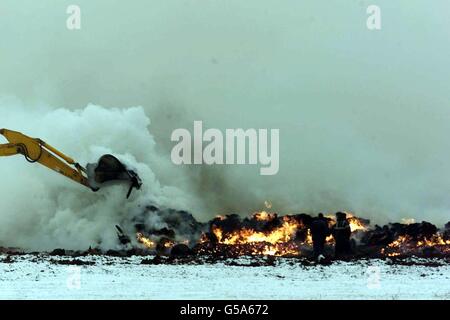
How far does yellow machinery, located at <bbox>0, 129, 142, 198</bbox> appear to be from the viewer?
24078 mm

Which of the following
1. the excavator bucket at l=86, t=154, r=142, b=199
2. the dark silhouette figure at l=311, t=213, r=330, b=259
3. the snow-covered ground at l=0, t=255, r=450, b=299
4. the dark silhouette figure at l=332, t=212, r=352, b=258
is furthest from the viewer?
the excavator bucket at l=86, t=154, r=142, b=199

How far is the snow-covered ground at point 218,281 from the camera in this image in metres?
14.5

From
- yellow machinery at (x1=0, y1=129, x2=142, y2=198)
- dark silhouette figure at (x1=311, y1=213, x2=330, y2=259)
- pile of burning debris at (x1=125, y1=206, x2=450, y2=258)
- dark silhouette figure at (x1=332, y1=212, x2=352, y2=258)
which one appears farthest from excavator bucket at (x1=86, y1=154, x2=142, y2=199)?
dark silhouette figure at (x1=332, y1=212, x2=352, y2=258)

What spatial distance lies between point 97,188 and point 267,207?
1051 centimetres

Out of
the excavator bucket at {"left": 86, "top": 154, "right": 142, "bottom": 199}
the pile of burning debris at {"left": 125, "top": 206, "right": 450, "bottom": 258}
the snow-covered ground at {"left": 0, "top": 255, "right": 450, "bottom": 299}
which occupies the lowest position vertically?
the snow-covered ground at {"left": 0, "top": 255, "right": 450, "bottom": 299}

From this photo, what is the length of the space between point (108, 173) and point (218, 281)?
10376 mm

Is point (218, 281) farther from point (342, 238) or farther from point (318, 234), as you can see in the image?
point (342, 238)

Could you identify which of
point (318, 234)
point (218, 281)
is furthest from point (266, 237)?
point (218, 281)

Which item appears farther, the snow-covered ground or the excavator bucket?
the excavator bucket

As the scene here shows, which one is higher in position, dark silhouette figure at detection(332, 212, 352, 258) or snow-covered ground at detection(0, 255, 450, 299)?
dark silhouette figure at detection(332, 212, 352, 258)

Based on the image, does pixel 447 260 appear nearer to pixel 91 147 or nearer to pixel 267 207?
pixel 267 207

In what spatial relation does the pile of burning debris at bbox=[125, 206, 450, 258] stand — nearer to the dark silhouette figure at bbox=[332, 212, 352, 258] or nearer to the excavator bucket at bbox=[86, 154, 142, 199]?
the dark silhouette figure at bbox=[332, 212, 352, 258]

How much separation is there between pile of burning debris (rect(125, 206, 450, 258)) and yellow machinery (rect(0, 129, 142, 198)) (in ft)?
6.82
